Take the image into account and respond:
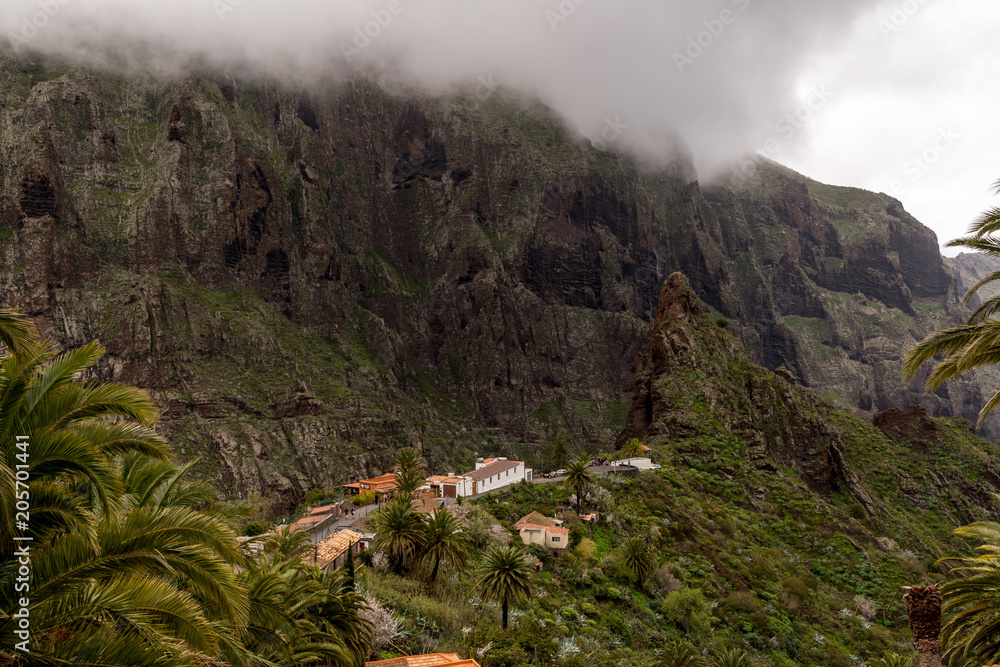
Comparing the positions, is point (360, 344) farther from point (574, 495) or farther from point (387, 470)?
point (574, 495)

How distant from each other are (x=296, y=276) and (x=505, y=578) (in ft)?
440

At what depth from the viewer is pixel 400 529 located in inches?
1284

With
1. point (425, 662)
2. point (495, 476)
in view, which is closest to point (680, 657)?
point (425, 662)

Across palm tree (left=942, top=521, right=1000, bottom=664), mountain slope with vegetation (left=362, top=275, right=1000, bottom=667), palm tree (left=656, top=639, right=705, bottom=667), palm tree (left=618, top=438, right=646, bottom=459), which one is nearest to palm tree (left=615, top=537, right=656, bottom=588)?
mountain slope with vegetation (left=362, top=275, right=1000, bottom=667)

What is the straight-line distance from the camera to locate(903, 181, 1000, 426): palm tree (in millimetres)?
9641

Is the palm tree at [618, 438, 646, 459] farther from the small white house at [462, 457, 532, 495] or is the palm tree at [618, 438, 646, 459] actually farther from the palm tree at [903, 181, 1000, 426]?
the palm tree at [903, 181, 1000, 426]

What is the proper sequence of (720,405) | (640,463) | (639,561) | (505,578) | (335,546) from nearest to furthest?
(505,578)
(335,546)
(639,561)
(640,463)
(720,405)

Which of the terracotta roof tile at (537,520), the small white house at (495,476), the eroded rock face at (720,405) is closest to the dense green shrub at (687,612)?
the terracotta roof tile at (537,520)

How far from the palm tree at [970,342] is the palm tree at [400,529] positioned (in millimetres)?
27095

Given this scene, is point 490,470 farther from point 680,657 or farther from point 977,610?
point 977,610

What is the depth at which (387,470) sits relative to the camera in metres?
124

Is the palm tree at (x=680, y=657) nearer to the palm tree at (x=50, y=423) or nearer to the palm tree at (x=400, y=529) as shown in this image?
the palm tree at (x=400, y=529)

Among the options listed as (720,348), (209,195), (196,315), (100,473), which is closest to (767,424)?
(720,348)

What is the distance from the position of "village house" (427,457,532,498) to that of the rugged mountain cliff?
55.4m
